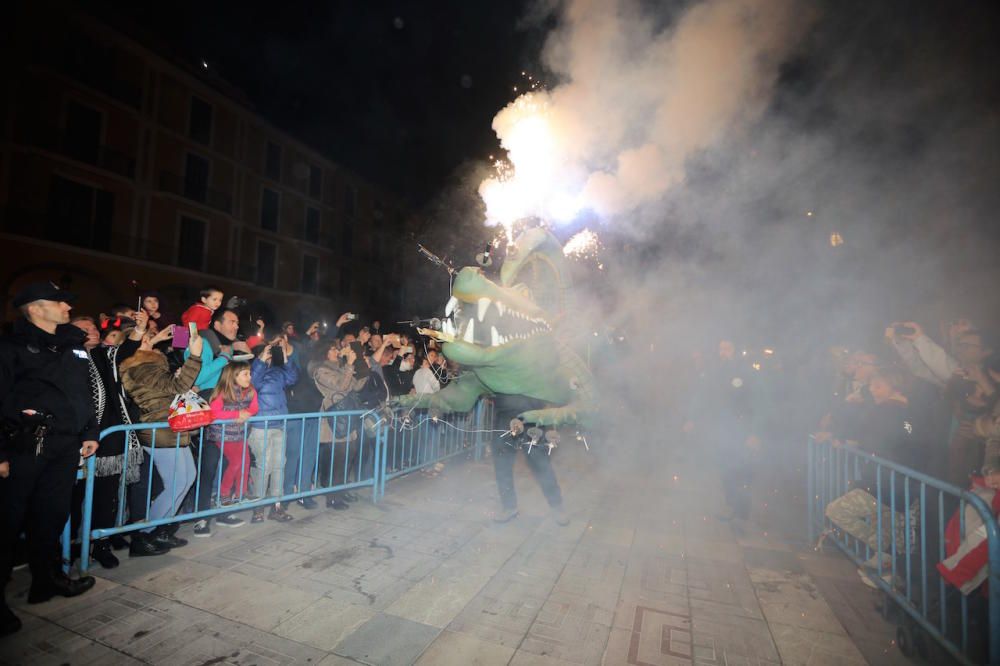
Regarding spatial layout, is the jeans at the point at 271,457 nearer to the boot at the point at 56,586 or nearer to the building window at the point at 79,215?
the boot at the point at 56,586

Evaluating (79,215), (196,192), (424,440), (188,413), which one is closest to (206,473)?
(188,413)

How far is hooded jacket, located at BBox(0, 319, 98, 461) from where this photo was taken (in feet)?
9.12

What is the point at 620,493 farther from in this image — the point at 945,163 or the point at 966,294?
the point at 945,163

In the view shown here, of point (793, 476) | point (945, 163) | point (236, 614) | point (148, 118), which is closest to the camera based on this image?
point (236, 614)

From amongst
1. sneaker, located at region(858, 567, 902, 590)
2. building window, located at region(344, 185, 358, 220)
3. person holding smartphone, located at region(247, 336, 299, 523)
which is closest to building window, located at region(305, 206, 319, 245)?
building window, located at region(344, 185, 358, 220)

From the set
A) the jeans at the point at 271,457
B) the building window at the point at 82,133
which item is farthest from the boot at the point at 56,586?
the building window at the point at 82,133

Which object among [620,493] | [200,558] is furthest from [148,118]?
[620,493]

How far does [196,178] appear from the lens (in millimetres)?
20688

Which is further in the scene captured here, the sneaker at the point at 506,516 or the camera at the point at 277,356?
the camera at the point at 277,356

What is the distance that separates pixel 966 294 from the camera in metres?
4.75

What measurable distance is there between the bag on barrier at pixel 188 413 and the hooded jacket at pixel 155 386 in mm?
150

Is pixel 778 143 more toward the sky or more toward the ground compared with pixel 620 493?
more toward the sky

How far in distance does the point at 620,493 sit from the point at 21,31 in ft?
73.9

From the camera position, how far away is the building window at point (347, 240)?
1142 inches
